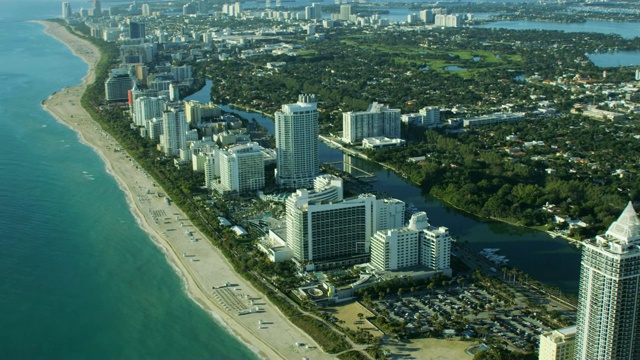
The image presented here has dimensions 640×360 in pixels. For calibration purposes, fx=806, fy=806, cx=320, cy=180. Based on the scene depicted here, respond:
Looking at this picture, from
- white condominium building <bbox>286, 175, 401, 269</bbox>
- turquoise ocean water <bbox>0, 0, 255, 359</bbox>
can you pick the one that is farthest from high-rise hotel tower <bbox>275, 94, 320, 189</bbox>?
white condominium building <bbox>286, 175, 401, 269</bbox>

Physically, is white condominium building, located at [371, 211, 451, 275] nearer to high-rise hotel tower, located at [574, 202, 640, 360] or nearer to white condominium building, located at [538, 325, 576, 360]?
white condominium building, located at [538, 325, 576, 360]

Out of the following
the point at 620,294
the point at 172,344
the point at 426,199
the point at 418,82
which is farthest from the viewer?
the point at 418,82

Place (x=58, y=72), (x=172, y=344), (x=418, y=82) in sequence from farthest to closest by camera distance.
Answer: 1. (x=58, y=72)
2. (x=418, y=82)
3. (x=172, y=344)

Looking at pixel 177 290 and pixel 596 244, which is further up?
pixel 596 244

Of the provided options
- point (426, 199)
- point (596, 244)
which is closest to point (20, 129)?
point (426, 199)

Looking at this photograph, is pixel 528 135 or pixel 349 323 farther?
pixel 528 135

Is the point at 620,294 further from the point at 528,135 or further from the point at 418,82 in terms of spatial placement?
the point at 418,82

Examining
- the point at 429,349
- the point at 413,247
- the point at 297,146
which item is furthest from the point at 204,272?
the point at 297,146
